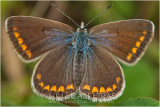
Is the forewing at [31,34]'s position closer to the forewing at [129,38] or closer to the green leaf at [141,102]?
the forewing at [129,38]

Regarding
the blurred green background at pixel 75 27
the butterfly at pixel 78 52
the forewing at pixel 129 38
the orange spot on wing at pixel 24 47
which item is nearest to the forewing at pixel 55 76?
the butterfly at pixel 78 52

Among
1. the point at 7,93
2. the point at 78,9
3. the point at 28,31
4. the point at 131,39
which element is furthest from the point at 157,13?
the point at 7,93

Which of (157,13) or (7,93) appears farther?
(157,13)

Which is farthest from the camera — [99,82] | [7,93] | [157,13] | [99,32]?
[157,13]

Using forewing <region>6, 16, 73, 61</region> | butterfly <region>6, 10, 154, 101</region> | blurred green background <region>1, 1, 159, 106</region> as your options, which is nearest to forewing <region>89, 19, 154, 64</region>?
butterfly <region>6, 10, 154, 101</region>

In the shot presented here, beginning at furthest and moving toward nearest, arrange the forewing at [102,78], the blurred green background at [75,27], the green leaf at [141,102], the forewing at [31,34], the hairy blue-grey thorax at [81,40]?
the blurred green background at [75,27]
the hairy blue-grey thorax at [81,40]
the forewing at [31,34]
the forewing at [102,78]
the green leaf at [141,102]

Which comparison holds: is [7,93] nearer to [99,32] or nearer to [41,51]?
[41,51]

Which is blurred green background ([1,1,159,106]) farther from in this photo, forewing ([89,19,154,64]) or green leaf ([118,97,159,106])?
green leaf ([118,97,159,106])
